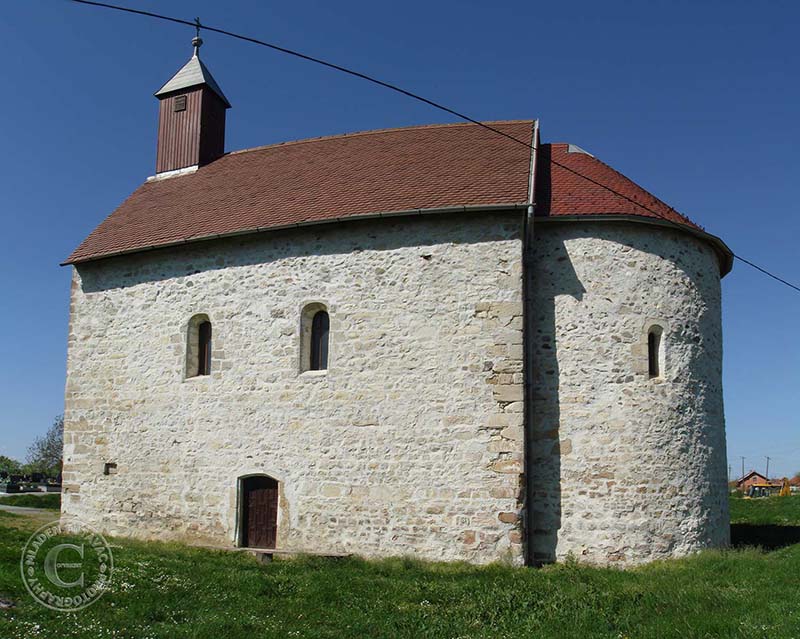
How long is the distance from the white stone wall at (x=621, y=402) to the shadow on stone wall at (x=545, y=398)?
0.06 ft

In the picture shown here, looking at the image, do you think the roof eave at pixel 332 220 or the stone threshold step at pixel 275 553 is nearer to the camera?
the stone threshold step at pixel 275 553

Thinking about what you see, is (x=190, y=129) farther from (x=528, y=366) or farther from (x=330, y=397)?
(x=528, y=366)

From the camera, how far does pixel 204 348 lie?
1471 cm

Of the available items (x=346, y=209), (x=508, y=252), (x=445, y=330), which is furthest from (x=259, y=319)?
(x=508, y=252)

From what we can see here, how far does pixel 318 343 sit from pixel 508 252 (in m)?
3.90

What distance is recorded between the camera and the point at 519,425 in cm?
1192

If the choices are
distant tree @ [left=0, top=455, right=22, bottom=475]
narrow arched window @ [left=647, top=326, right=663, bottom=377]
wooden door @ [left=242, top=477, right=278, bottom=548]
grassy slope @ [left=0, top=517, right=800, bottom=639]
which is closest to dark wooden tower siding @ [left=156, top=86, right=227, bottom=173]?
wooden door @ [left=242, top=477, right=278, bottom=548]

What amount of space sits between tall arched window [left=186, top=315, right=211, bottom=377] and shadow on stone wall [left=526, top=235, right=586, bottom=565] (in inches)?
252

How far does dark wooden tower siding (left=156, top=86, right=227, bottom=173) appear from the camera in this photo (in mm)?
19047

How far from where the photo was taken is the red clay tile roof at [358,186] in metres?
13.3

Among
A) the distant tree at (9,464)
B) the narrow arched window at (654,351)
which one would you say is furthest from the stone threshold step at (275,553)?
the distant tree at (9,464)

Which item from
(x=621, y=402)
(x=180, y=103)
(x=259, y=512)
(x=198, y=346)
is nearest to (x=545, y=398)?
(x=621, y=402)

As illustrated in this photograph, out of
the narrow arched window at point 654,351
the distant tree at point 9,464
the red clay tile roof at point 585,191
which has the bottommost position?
the distant tree at point 9,464

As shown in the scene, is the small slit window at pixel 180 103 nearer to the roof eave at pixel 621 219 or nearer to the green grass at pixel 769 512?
the roof eave at pixel 621 219
